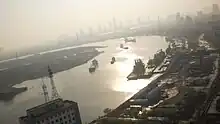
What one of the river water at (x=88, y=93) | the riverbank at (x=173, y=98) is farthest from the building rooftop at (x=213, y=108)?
the river water at (x=88, y=93)

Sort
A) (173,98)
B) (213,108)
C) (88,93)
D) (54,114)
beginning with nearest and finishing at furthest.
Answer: (54,114)
(213,108)
(173,98)
(88,93)

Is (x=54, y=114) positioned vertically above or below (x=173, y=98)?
above

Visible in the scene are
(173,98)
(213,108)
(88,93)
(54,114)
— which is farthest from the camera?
(88,93)

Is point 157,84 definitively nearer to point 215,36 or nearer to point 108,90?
point 108,90

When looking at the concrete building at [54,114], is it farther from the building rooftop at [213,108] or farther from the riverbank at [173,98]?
the building rooftop at [213,108]

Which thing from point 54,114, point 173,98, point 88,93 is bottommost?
point 88,93

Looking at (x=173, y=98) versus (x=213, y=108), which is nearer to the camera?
(x=213, y=108)

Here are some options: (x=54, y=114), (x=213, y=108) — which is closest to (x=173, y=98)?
(x=213, y=108)

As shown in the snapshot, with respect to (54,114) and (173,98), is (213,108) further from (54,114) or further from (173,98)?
(54,114)

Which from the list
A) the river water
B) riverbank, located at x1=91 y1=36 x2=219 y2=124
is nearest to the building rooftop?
riverbank, located at x1=91 y1=36 x2=219 y2=124

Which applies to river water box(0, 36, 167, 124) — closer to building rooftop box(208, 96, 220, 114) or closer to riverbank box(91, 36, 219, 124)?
riverbank box(91, 36, 219, 124)
